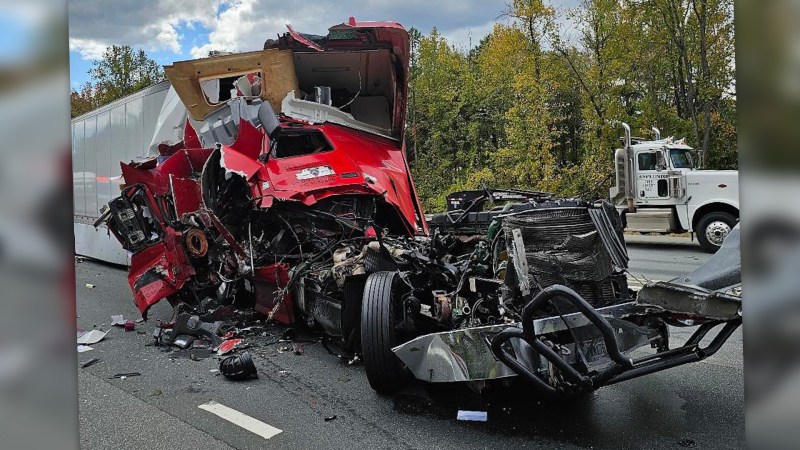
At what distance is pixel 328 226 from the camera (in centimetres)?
586

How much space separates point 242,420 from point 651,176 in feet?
38.5

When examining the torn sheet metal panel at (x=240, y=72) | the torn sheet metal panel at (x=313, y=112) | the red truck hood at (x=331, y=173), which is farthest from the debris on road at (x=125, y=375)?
the torn sheet metal panel at (x=240, y=72)

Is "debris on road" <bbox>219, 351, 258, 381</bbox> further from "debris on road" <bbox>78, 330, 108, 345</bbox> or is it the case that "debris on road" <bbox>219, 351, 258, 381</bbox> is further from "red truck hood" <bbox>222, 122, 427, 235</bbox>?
"debris on road" <bbox>78, 330, 108, 345</bbox>

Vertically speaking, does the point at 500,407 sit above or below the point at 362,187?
below

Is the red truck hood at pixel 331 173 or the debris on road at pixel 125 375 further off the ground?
the red truck hood at pixel 331 173

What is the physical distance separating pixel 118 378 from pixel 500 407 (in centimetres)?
327

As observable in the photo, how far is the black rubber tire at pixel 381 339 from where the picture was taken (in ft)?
12.5

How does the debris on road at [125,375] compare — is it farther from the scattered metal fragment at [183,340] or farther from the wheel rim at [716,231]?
the wheel rim at [716,231]

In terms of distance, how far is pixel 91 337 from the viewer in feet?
20.0

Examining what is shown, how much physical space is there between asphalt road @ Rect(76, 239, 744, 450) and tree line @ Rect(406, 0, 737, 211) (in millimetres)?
14566

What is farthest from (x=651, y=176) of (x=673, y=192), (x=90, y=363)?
(x=90, y=363)

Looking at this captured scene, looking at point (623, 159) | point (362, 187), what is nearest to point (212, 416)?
point (362, 187)
